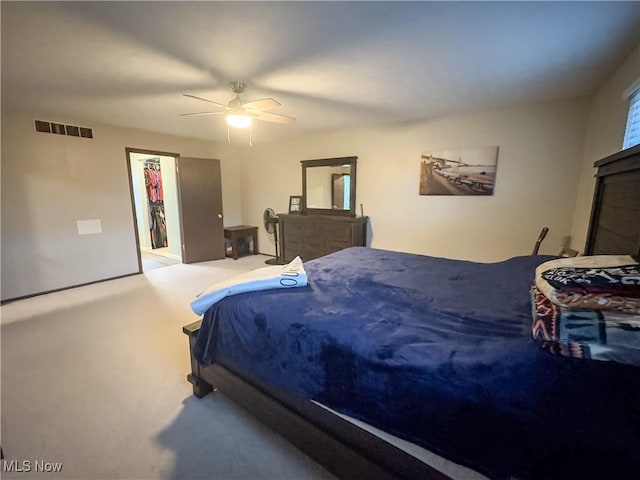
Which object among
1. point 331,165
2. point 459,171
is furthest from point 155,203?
point 459,171

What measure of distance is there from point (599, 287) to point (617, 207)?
1.09 m

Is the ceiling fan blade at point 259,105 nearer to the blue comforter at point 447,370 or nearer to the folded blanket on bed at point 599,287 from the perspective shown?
the blue comforter at point 447,370

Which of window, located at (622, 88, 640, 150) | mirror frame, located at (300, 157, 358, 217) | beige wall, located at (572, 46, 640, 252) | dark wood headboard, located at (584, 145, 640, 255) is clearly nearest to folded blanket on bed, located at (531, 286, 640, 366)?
dark wood headboard, located at (584, 145, 640, 255)

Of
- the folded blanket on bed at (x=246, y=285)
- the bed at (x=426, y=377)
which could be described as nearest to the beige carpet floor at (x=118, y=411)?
the bed at (x=426, y=377)

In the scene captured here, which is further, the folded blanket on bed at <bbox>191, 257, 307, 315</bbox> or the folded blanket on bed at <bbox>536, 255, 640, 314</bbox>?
the folded blanket on bed at <bbox>191, 257, 307, 315</bbox>

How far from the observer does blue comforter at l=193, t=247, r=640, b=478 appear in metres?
0.79

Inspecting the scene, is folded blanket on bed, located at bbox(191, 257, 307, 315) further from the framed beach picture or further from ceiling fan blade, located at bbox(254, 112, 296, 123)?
the framed beach picture

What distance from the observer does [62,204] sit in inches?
145

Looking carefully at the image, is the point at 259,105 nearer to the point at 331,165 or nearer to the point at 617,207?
the point at 331,165

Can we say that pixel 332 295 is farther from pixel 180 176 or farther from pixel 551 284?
pixel 180 176

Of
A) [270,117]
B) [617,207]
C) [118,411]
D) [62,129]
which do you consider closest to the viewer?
[617,207]

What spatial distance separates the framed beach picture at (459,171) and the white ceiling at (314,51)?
23.3 inches

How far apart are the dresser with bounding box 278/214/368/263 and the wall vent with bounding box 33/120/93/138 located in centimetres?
302

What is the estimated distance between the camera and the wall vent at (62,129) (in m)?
3.45
